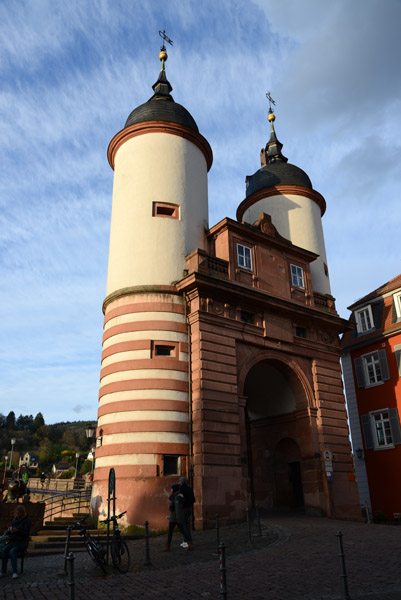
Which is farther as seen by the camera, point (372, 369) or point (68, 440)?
point (68, 440)

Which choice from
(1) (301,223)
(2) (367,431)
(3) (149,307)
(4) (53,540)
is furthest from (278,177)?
(4) (53,540)

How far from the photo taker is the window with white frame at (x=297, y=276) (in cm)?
2716

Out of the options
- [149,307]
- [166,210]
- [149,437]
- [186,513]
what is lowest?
[186,513]

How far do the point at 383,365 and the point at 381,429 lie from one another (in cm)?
366

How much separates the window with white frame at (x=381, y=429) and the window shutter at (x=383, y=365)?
6.11 ft

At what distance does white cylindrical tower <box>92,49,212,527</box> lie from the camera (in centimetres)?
1956

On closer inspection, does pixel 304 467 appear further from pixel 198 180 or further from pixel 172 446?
pixel 198 180

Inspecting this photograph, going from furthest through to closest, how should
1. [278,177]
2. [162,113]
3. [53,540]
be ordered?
1. [278,177]
2. [162,113]
3. [53,540]

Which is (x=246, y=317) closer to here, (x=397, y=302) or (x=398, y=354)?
(x=398, y=354)

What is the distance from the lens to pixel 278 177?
106 ft

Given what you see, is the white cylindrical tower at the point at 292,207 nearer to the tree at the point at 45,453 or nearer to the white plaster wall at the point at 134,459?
the white plaster wall at the point at 134,459

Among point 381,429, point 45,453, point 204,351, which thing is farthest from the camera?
→ point 45,453

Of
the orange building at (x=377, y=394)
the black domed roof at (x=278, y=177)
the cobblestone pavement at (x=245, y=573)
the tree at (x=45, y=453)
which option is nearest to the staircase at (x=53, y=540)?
the cobblestone pavement at (x=245, y=573)

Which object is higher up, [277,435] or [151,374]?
[151,374]
